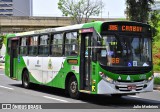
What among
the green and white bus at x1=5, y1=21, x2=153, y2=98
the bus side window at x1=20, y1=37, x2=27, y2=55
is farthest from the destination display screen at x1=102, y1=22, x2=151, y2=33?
the bus side window at x1=20, y1=37, x2=27, y2=55

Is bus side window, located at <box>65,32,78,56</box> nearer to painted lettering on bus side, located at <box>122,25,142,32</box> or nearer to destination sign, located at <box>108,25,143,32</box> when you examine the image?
destination sign, located at <box>108,25,143,32</box>

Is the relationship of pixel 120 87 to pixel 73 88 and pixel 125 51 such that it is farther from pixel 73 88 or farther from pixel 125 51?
pixel 73 88

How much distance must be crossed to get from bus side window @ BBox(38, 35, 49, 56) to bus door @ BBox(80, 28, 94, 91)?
308cm

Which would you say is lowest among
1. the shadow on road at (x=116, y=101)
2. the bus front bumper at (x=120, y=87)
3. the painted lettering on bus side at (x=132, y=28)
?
the shadow on road at (x=116, y=101)

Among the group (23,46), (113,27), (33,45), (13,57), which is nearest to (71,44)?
(113,27)

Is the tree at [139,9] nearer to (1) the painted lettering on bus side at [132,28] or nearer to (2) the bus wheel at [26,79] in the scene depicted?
(2) the bus wheel at [26,79]

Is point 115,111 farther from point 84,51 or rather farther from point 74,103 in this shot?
point 84,51

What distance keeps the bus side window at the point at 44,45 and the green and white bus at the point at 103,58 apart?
644 millimetres

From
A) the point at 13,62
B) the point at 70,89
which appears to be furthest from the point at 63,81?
the point at 13,62

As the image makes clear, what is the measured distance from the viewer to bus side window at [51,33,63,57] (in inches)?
624

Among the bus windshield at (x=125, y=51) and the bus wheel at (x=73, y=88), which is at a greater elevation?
the bus windshield at (x=125, y=51)

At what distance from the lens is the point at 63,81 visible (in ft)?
50.8

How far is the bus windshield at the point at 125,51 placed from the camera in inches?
521

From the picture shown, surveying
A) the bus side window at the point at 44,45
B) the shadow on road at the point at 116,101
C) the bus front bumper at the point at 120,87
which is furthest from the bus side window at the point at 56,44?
the bus front bumper at the point at 120,87
